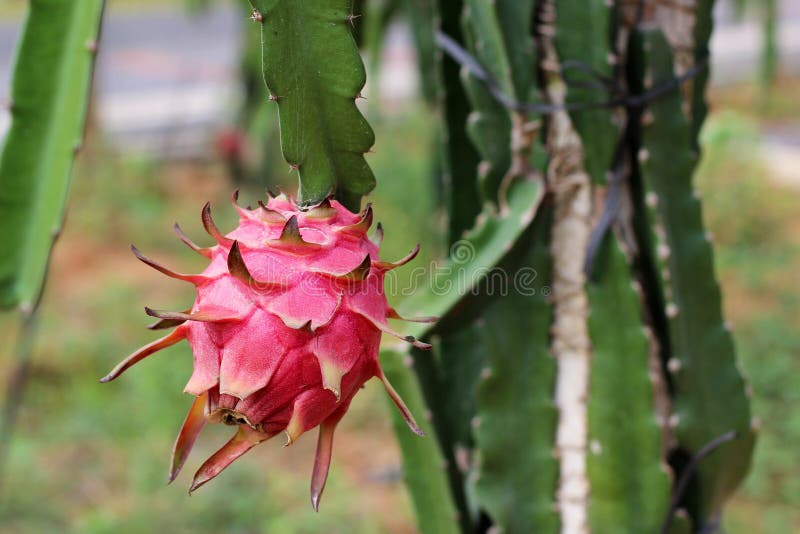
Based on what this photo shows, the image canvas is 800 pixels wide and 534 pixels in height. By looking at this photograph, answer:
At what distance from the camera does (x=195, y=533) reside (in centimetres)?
225

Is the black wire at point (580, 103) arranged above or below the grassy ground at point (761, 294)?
above

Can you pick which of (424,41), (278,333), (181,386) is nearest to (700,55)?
(278,333)

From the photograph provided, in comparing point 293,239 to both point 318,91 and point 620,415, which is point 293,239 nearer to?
point 318,91

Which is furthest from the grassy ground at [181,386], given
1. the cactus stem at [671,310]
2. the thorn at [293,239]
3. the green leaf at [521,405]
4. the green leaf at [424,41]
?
the thorn at [293,239]

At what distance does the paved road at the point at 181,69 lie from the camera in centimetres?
684

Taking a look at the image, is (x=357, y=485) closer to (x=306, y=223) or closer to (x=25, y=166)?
(x=25, y=166)

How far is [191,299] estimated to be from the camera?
142 inches

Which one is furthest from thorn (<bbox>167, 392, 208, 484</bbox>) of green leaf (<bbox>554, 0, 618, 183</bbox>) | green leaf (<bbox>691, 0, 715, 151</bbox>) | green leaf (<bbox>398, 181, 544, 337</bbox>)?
green leaf (<bbox>691, 0, 715, 151</bbox>)

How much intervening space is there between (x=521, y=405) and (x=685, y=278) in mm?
283

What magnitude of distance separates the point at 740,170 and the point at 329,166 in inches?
160

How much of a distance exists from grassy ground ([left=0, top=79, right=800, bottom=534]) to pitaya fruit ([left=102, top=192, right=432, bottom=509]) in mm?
1646

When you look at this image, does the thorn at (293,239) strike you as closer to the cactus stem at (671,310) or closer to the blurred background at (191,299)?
the cactus stem at (671,310)

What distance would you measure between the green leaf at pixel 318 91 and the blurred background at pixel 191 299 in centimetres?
103

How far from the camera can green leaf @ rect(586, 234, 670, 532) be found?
1.16 meters
